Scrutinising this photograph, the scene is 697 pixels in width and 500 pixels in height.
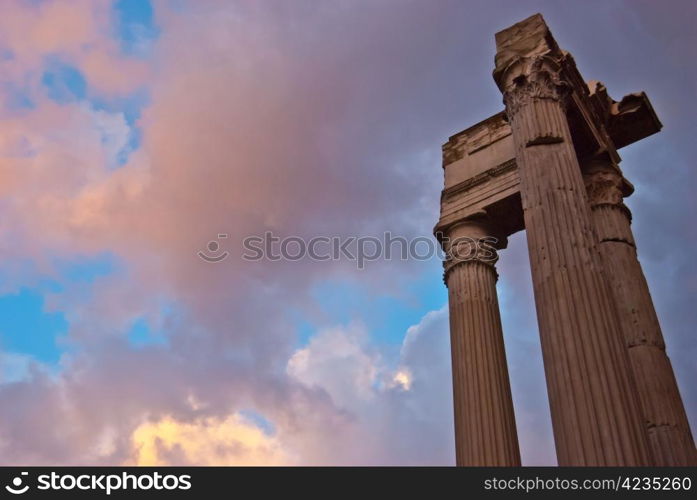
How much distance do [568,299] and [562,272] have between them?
600 millimetres

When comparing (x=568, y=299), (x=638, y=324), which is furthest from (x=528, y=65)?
(x=638, y=324)

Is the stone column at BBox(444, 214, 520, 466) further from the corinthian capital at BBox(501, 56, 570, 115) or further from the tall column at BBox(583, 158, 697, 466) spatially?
the corinthian capital at BBox(501, 56, 570, 115)

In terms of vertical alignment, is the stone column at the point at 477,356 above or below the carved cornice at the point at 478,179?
below

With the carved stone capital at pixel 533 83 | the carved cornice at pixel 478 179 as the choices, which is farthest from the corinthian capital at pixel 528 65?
the carved cornice at pixel 478 179

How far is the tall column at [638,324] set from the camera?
14.5m

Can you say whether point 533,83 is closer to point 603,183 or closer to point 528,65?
point 528,65

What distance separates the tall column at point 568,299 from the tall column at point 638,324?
2285mm

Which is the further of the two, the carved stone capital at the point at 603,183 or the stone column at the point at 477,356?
the carved stone capital at the point at 603,183

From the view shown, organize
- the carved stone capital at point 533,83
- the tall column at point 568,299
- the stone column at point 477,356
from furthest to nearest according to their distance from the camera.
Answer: the stone column at point 477,356 → the carved stone capital at point 533,83 → the tall column at point 568,299

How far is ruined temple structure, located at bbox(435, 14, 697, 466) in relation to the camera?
10250 millimetres

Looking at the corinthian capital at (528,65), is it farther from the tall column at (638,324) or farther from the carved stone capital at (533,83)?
the tall column at (638,324)

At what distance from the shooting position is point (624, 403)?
9.97 metres

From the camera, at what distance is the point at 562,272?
11.6 metres
